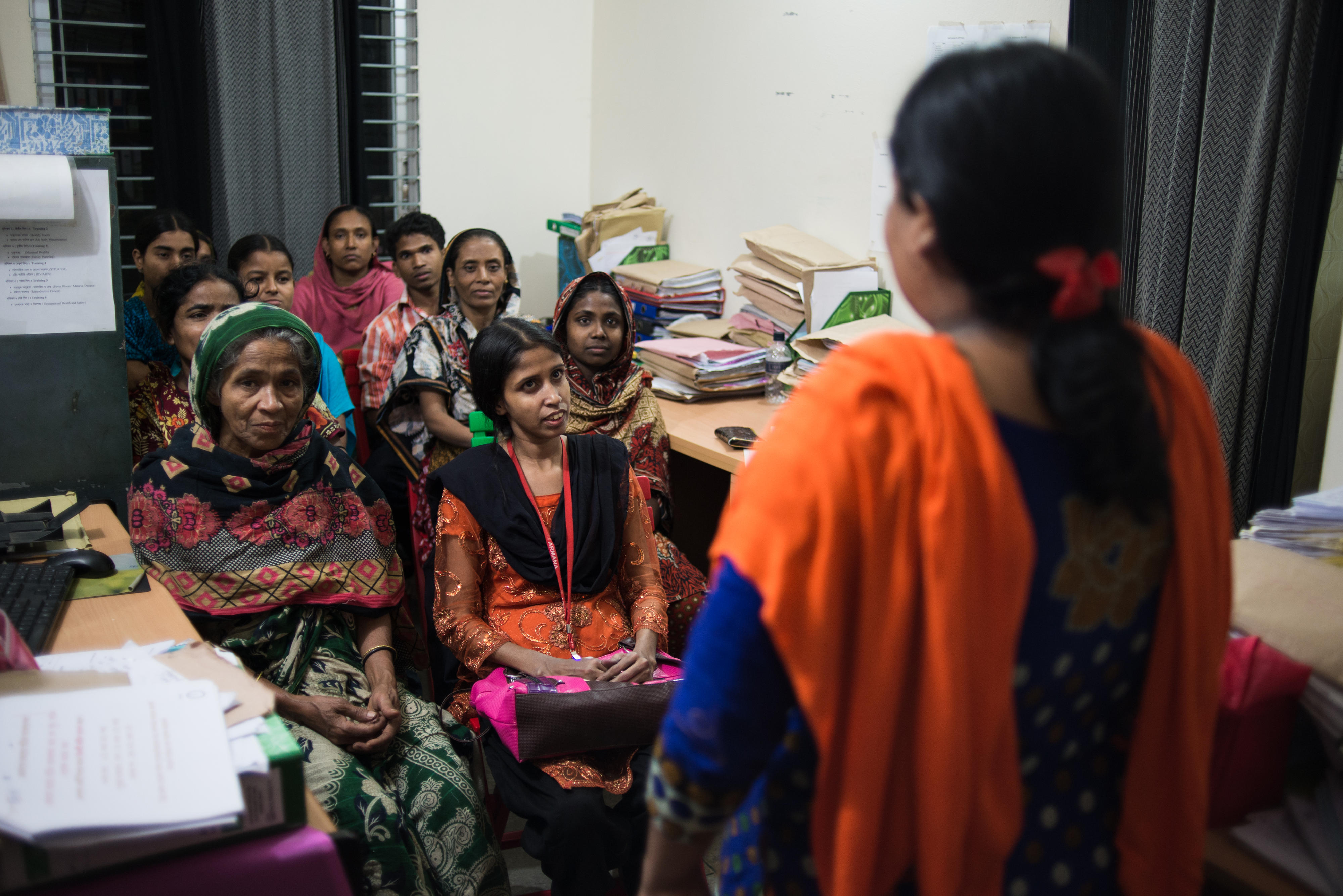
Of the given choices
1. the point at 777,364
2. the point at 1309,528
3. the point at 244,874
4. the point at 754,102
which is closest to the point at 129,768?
the point at 244,874

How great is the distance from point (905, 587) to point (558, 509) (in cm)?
132

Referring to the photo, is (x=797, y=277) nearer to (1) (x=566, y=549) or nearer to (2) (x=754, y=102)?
(2) (x=754, y=102)

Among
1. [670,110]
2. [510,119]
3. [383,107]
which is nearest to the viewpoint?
[670,110]

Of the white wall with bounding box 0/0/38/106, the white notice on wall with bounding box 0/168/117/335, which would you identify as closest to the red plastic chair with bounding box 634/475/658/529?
the white notice on wall with bounding box 0/168/117/335

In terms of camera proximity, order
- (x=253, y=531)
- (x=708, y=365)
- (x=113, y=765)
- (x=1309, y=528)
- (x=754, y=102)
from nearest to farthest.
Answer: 1. (x=113, y=765)
2. (x=1309, y=528)
3. (x=253, y=531)
4. (x=708, y=365)
5. (x=754, y=102)

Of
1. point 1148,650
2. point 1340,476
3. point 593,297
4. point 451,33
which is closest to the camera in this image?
point 1148,650

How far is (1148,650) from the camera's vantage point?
30.5 inches

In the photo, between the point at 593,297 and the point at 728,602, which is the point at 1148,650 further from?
the point at 593,297

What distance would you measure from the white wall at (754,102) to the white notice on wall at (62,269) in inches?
74.5

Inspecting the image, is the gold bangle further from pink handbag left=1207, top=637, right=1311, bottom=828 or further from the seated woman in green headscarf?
pink handbag left=1207, top=637, right=1311, bottom=828

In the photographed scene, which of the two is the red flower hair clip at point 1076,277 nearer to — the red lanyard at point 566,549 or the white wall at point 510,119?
the red lanyard at point 566,549

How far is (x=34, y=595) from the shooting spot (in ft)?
4.77

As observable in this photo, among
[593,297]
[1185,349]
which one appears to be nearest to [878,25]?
[593,297]

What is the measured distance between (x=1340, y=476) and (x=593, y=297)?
1724 millimetres
